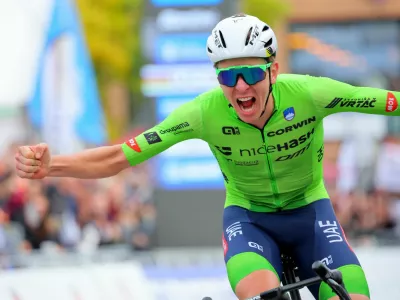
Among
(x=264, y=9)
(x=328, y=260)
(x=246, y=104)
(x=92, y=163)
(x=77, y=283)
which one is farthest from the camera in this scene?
(x=264, y=9)

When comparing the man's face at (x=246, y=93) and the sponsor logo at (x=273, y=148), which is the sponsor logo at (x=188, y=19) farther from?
the man's face at (x=246, y=93)

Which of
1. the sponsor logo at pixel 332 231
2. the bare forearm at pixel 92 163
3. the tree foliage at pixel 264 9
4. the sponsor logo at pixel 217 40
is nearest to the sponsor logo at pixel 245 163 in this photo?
the sponsor logo at pixel 332 231

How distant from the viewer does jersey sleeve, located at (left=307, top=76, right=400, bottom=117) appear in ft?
23.4

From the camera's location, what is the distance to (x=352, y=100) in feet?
23.4

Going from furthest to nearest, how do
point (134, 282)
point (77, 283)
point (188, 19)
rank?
point (188, 19)
point (134, 282)
point (77, 283)

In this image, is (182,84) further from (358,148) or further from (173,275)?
(358,148)

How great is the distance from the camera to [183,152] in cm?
1953

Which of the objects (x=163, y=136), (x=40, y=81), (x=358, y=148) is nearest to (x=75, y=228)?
(x=40, y=81)

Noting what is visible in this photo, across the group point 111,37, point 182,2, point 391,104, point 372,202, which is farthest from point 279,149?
point 111,37

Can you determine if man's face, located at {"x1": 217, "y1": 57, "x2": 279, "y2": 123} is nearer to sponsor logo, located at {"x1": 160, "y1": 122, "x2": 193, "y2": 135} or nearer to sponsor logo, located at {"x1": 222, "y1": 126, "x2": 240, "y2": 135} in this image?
sponsor logo, located at {"x1": 222, "y1": 126, "x2": 240, "y2": 135}

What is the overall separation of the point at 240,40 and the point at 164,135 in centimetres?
85

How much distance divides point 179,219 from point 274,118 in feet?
43.3

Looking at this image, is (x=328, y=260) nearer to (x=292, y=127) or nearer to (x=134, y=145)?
(x=292, y=127)

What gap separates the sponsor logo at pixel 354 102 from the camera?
7.12 meters
